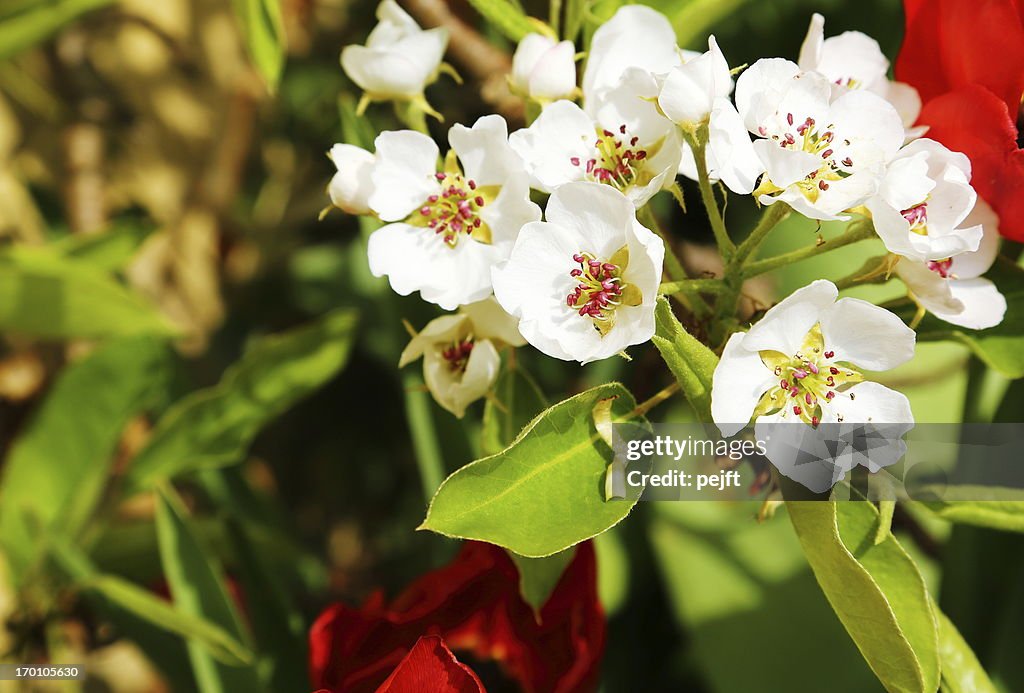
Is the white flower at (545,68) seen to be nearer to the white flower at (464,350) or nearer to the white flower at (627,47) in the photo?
the white flower at (627,47)

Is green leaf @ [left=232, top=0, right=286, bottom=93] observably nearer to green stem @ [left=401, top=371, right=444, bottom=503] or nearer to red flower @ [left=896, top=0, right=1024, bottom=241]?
green stem @ [left=401, top=371, right=444, bottom=503]

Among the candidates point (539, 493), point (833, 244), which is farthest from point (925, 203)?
point (539, 493)

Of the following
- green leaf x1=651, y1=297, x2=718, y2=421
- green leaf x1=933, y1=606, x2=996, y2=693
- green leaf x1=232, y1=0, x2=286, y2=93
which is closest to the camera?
green leaf x1=651, y1=297, x2=718, y2=421

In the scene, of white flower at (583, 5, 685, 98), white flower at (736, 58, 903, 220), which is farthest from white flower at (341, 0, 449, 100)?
white flower at (736, 58, 903, 220)

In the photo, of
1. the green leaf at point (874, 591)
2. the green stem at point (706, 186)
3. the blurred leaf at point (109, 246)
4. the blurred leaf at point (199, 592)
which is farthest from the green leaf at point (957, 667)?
the blurred leaf at point (109, 246)

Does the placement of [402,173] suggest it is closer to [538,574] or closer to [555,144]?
[555,144]

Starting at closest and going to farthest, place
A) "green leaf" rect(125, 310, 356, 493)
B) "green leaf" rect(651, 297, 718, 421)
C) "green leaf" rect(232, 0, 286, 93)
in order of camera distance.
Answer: "green leaf" rect(651, 297, 718, 421)
"green leaf" rect(232, 0, 286, 93)
"green leaf" rect(125, 310, 356, 493)
